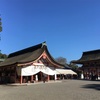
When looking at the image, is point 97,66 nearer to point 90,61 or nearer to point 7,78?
point 90,61

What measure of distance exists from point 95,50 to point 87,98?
3609cm

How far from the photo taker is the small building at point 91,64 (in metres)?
42.1

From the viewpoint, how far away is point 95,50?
46844mm

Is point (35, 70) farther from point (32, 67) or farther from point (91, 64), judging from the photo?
point (91, 64)

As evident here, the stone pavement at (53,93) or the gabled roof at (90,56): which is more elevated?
the gabled roof at (90,56)

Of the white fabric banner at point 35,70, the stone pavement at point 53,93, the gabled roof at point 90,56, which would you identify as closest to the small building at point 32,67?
the white fabric banner at point 35,70

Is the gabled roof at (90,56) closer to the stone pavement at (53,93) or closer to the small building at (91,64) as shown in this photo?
the small building at (91,64)

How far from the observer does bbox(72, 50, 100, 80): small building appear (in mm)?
42062

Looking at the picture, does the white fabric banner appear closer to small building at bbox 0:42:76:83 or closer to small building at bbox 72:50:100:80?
small building at bbox 0:42:76:83

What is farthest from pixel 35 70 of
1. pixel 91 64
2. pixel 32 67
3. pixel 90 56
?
pixel 90 56

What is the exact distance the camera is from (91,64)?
4394 cm

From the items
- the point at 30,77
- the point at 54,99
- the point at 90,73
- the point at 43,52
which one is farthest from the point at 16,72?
the point at 90,73

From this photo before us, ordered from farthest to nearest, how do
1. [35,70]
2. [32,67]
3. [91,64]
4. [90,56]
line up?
1. [90,56]
2. [91,64]
3. [35,70]
4. [32,67]

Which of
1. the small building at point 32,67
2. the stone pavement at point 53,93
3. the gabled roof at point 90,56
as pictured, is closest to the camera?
the stone pavement at point 53,93
